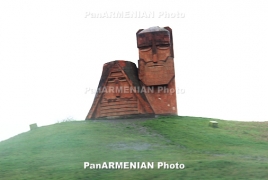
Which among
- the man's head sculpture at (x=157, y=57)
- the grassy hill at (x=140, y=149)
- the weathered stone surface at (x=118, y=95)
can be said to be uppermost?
the man's head sculpture at (x=157, y=57)

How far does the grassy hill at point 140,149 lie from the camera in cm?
1277

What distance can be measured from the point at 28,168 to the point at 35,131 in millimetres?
7509

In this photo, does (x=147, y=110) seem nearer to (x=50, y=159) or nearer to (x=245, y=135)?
(x=245, y=135)

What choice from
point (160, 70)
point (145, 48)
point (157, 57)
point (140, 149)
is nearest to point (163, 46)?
point (157, 57)

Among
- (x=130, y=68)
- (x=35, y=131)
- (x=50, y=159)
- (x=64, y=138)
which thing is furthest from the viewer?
(x=130, y=68)

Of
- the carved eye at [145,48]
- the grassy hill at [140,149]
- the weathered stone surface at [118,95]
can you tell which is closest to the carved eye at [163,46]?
the carved eye at [145,48]

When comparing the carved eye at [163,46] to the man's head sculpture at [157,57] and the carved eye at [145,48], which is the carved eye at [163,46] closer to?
the man's head sculpture at [157,57]

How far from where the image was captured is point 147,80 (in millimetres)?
23266

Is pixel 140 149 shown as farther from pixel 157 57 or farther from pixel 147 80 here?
pixel 157 57

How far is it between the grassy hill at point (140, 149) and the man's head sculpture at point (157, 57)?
2248 mm

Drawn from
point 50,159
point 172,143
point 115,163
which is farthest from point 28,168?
point 172,143

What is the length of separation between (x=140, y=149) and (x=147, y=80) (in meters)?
7.34

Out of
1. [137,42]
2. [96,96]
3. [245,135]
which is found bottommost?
[245,135]

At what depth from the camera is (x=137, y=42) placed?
77.6 feet
